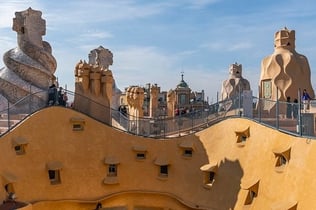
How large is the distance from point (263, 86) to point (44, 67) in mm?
16072

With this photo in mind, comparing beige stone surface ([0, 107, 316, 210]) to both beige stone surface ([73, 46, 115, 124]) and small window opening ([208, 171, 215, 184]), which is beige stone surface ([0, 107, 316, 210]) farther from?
beige stone surface ([73, 46, 115, 124])

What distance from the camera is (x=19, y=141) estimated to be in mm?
15547

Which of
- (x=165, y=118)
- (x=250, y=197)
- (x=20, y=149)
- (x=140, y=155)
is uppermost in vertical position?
(x=165, y=118)

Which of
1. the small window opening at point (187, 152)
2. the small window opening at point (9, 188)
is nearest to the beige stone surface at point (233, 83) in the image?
the small window opening at point (187, 152)

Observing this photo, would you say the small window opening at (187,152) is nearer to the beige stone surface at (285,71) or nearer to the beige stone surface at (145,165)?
the beige stone surface at (145,165)

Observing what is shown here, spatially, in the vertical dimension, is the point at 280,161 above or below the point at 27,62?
below

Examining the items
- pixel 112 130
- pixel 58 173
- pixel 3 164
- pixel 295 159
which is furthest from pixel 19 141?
pixel 295 159

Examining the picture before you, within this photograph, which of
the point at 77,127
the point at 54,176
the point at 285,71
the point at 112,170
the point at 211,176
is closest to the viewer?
the point at 54,176

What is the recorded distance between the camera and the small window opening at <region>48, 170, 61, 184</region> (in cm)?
1661

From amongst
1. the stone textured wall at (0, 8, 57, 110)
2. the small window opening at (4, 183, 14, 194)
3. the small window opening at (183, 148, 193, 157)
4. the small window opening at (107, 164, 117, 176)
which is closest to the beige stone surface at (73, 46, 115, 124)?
the stone textured wall at (0, 8, 57, 110)

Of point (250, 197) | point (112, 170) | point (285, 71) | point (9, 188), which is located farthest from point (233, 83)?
point (9, 188)

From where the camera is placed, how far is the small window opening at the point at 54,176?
654 inches

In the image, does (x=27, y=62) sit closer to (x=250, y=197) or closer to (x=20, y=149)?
(x=20, y=149)

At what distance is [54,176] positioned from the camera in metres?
16.8
